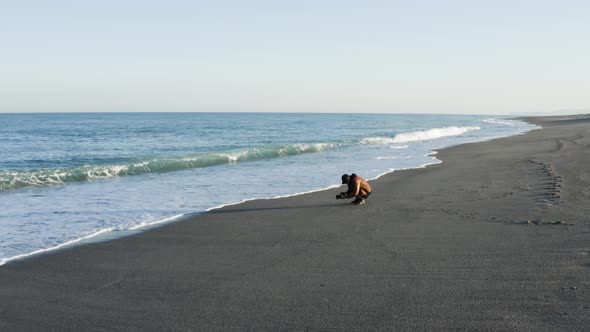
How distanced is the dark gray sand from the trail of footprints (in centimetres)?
13

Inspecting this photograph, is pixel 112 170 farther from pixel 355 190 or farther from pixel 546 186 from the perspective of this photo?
pixel 546 186

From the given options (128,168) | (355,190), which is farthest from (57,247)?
(128,168)

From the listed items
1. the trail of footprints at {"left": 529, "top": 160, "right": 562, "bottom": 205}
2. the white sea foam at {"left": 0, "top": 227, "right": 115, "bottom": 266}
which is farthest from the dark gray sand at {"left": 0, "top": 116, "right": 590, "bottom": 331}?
the white sea foam at {"left": 0, "top": 227, "right": 115, "bottom": 266}

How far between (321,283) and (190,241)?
3126mm

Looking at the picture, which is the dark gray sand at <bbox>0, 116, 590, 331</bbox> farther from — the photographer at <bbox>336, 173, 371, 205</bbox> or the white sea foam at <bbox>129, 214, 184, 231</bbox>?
the photographer at <bbox>336, 173, 371, 205</bbox>

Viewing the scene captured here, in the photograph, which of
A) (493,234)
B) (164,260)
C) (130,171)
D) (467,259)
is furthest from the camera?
(130,171)

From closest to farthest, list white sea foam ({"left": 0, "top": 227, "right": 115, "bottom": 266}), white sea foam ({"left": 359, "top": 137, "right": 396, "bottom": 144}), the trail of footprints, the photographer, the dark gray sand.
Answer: the dark gray sand, white sea foam ({"left": 0, "top": 227, "right": 115, "bottom": 266}), the trail of footprints, the photographer, white sea foam ({"left": 359, "top": 137, "right": 396, "bottom": 144})

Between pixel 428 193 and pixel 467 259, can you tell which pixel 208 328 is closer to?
pixel 467 259

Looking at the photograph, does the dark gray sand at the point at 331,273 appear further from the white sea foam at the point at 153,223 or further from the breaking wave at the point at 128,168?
the breaking wave at the point at 128,168

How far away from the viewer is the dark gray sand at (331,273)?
4.82m

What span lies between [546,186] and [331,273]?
8248 millimetres

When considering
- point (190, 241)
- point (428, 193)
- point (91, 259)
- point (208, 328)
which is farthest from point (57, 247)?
point (428, 193)

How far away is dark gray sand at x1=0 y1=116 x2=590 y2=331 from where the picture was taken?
15.8ft

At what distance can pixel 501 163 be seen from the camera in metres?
19.0
